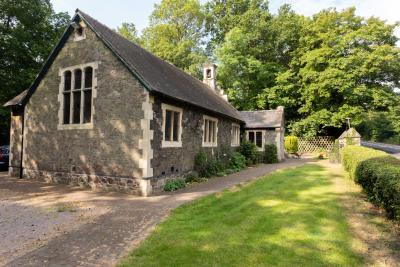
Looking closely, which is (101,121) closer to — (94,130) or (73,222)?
(94,130)

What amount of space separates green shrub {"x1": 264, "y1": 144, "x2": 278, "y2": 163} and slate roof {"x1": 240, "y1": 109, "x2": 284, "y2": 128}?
2.14 meters

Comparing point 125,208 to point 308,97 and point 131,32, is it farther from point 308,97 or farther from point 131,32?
point 131,32

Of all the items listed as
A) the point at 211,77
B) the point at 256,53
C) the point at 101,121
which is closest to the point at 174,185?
the point at 101,121

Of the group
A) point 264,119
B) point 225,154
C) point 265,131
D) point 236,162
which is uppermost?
point 264,119

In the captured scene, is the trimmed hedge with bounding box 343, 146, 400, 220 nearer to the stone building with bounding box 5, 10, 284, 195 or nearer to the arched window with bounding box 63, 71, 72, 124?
the stone building with bounding box 5, 10, 284, 195

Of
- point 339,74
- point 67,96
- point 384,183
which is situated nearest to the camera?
point 384,183

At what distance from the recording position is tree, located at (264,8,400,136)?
105 feet

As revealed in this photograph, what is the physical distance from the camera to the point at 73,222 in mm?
7570

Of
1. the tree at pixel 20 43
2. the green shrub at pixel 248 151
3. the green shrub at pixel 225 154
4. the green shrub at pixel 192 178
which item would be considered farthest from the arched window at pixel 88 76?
the tree at pixel 20 43

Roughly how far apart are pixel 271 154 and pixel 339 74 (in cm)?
1480

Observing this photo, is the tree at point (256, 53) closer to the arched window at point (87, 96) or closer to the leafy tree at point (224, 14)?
the leafy tree at point (224, 14)

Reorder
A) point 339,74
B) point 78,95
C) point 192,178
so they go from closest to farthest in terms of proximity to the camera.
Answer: point 78,95
point 192,178
point 339,74

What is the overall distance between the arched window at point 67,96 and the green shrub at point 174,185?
5.87 m

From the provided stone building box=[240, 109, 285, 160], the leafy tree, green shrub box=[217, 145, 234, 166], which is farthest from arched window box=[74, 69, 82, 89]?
the leafy tree
